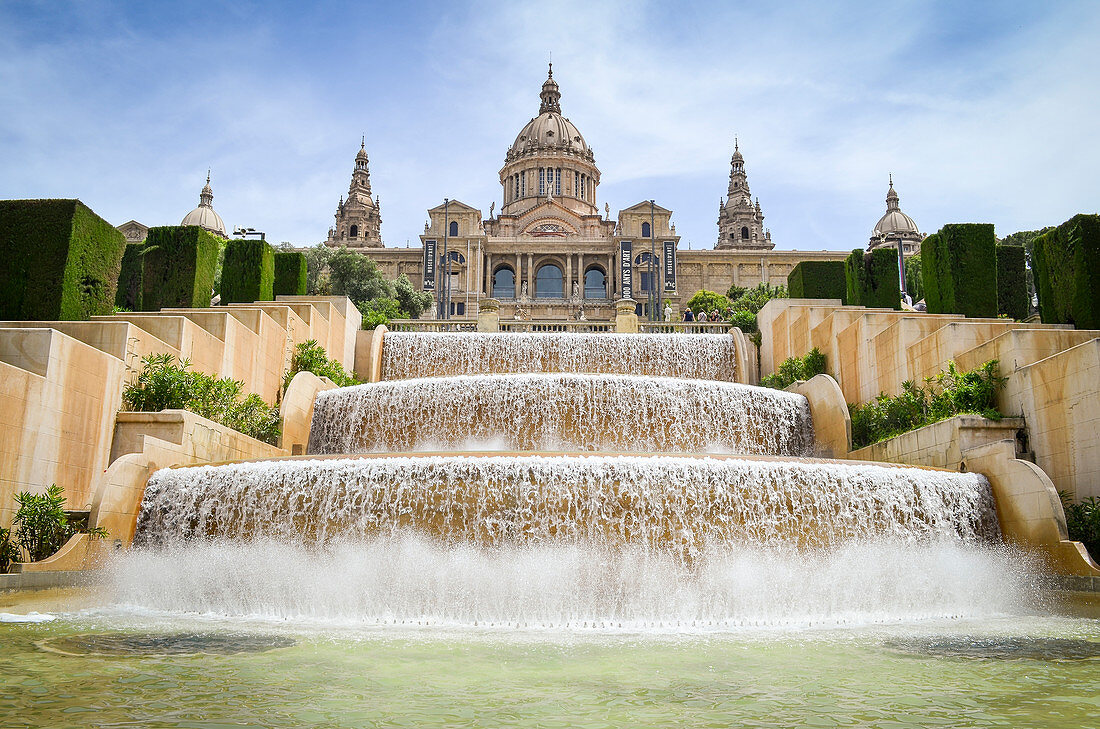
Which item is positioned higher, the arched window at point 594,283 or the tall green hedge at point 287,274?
the arched window at point 594,283

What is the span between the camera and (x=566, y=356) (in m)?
21.0

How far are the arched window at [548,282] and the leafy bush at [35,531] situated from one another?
66.8m

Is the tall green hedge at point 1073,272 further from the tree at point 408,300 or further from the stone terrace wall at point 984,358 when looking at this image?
the tree at point 408,300

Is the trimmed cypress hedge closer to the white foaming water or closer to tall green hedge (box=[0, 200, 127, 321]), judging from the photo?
tall green hedge (box=[0, 200, 127, 321])

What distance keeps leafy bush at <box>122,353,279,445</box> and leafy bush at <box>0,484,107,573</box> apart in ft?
8.93

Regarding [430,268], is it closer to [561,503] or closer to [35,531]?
[35,531]

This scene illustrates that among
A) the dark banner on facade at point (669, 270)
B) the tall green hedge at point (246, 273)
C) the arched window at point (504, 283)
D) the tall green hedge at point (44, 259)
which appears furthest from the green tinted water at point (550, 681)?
the arched window at point (504, 283)

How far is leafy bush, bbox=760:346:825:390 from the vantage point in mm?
18891

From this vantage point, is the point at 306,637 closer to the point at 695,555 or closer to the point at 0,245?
the point at 695,555

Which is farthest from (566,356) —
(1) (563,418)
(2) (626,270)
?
(2) (626,270)

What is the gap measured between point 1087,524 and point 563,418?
841 cm

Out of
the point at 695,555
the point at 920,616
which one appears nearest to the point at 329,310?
the point at 695,555

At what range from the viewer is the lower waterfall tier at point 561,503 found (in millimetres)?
9398

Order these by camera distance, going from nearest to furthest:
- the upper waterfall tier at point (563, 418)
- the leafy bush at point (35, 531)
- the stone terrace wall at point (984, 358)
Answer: the leafy bush at point (35, 531) → the stone terrace wall at point (984, 358) → the upper waterfall tier at point (563, 418)
